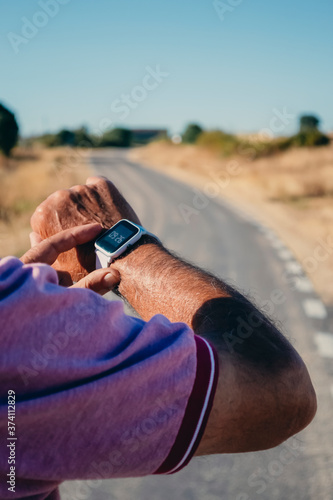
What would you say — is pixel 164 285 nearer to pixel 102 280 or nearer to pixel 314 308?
pixel 102 280

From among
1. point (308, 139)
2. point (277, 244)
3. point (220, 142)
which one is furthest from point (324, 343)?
point (220, 142)

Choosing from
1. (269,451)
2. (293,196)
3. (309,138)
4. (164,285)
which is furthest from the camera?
(309,138)

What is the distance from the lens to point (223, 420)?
1022mm

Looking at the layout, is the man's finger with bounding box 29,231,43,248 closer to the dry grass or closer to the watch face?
the watch face

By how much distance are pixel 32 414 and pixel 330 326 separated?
515cm

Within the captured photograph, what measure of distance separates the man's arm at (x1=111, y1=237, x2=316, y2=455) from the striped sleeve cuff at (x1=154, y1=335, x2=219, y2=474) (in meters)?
0.02

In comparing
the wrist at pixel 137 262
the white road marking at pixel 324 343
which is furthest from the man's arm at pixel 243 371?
the white road marking at pixel 324 343

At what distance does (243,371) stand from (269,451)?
2.71m

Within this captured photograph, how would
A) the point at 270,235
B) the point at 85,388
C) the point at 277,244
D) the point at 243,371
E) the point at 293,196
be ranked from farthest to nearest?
the point at 293,196, the point at 270,235, the point at 277,244, the point at 243,371, the point at 85,388

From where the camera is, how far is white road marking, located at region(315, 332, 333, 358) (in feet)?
16.2

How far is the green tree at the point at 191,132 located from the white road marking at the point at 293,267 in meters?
63.4

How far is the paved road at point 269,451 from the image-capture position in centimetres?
311

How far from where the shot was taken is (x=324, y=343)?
17.0 feet

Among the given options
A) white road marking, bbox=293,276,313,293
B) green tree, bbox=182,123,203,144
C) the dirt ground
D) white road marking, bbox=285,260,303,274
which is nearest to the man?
the dirt ground
